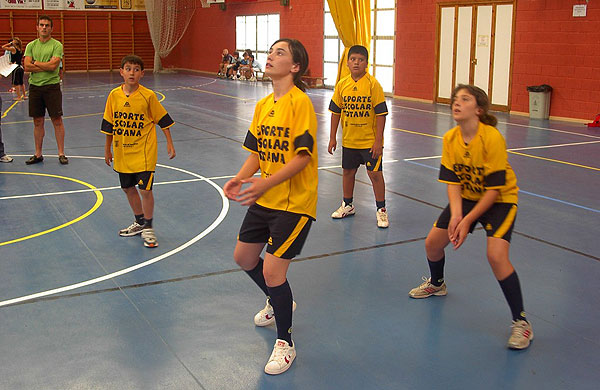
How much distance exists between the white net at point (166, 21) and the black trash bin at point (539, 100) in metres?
18.4

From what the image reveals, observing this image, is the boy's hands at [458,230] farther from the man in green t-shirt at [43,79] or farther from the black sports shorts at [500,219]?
the man in green t-shirt at [43,79]

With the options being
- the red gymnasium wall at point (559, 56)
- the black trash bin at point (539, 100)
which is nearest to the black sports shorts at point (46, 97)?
the black trash bin at point (539, 100)

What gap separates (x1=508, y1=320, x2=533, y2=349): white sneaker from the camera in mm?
3934

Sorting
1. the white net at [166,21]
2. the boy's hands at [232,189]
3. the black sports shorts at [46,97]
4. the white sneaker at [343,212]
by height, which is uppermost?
the white net at [166,21]

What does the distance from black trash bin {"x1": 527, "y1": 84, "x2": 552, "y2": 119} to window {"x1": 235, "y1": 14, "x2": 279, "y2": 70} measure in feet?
40.6

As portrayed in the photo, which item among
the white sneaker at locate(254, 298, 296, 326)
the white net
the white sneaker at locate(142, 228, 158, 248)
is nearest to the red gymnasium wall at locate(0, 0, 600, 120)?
the white net

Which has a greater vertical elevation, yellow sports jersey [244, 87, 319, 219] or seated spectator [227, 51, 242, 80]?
seated spectator [227, 51, 242, 80]

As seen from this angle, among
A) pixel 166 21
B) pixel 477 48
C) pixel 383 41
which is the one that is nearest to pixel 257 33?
pixel 166 21

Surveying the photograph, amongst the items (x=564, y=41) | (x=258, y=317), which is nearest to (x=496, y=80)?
(x=564, y=41)

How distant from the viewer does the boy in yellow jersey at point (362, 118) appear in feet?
20.8

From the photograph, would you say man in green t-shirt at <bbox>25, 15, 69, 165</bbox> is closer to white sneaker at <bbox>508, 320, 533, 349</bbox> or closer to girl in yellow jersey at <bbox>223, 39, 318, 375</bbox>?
girl in yellow jersey at <bbox>223, 39, 318, 375</bbox>

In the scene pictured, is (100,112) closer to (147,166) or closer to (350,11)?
(350,11)

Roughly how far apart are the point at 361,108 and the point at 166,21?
25.6 m

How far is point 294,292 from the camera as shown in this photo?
16.0 ft
